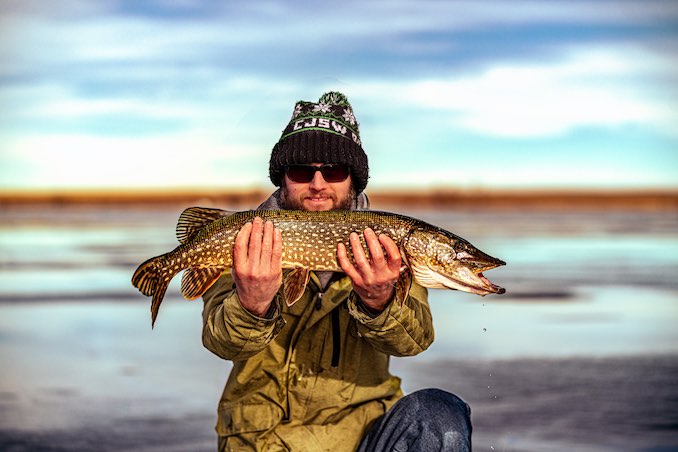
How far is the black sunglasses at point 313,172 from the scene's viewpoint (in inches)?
177

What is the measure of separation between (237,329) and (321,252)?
1.81 ft

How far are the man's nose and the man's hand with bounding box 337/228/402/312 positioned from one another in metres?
0.63

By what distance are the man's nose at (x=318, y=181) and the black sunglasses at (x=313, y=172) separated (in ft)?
0.05

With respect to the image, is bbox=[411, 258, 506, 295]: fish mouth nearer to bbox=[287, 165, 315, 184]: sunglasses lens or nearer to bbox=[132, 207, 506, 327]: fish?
bbox=[132, 207, 506, 327]: fish

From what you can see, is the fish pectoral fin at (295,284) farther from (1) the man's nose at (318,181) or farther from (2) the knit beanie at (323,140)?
(2) the knit beanie at (323,140)

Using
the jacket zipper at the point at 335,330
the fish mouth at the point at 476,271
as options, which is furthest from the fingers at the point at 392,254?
the jacket zipper at the point at 335,330

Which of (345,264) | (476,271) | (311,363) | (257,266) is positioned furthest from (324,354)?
(476,271)

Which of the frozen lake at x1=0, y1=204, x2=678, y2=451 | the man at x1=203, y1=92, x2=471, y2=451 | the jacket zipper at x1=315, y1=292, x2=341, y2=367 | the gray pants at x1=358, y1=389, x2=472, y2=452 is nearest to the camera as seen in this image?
the gray pants at x1=358, y1=389, x2=472, y2=452

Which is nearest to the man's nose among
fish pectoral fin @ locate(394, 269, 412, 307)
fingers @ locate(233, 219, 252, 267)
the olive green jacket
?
the olive green jacket

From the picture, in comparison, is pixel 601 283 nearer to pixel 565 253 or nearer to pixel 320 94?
pixel 565 253

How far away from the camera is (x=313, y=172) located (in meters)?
4.50

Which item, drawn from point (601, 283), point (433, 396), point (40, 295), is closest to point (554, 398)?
point (433, 396)

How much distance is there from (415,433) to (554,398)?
312 centimetres

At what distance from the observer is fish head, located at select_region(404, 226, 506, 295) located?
4.00m
